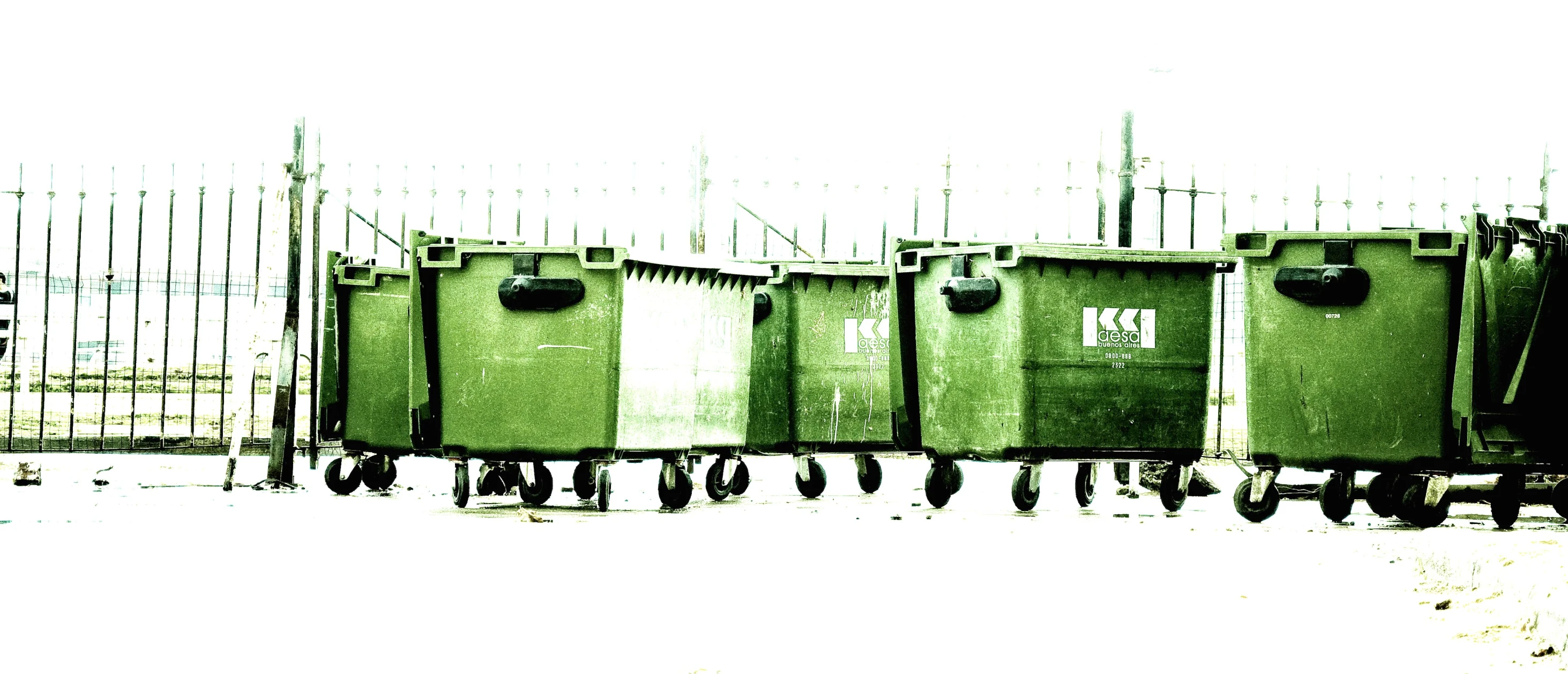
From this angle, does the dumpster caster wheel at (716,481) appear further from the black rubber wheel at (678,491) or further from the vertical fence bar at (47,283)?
the vertical fence bar at (47,283)

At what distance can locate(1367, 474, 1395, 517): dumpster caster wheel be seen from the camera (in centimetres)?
698

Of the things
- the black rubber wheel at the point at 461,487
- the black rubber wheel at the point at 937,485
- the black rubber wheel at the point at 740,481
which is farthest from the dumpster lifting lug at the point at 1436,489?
the black rubber wheel at the point at 461,487

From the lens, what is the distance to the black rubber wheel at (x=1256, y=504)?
7.26 metres

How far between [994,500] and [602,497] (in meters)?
2.45

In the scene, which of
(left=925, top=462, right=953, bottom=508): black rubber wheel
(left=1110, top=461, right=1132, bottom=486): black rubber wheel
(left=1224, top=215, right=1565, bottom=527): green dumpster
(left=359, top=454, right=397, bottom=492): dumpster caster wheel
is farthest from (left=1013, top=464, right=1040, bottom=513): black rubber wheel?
(left=359, top=454, right=397, bottom=492): dumpster caster wheel

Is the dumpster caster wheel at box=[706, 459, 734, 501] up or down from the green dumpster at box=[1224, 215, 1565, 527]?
down

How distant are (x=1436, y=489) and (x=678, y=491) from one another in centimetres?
328

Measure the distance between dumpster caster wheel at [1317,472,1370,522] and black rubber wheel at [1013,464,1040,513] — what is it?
1300mm

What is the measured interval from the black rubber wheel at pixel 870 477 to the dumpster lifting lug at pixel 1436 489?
3378 millimetres

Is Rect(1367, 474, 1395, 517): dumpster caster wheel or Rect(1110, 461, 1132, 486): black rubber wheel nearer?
Rect(1367, 474, 1395, 517): dumpster caster wheel

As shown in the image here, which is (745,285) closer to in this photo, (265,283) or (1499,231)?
(265,283)

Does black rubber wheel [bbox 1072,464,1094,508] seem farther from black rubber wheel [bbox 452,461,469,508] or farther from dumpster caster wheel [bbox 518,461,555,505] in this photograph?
black rubber wheel [bbox 452,461,469,508]

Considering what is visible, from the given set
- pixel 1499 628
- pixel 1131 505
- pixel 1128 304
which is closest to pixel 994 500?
pixel 1131 505

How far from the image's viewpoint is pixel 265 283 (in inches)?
344
